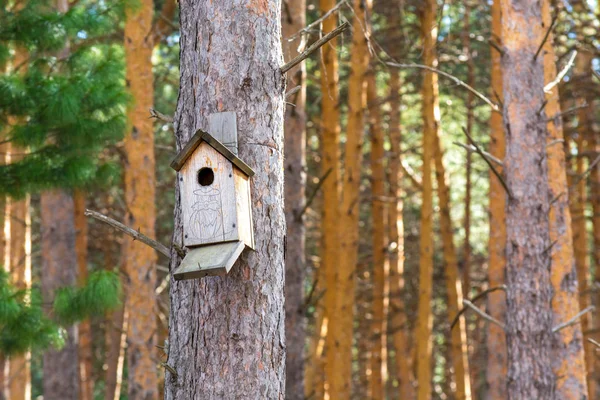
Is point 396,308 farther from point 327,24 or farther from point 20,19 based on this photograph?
point 20,19

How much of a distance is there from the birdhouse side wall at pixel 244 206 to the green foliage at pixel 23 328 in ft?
12.9

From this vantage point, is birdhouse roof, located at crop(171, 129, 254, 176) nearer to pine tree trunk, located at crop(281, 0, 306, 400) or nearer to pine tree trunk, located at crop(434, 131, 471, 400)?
pine tree trunk, located at crop(281, 0, 306, 400)

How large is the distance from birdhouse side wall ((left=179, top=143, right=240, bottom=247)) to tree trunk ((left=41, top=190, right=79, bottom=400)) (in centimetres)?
722

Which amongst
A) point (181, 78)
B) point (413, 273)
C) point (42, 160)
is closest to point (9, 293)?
point (42, 160)

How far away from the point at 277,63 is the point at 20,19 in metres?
4.44

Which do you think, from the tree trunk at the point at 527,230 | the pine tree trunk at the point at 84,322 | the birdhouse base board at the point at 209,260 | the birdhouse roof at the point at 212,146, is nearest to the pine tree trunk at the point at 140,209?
the tree trunk at the point at 527,230

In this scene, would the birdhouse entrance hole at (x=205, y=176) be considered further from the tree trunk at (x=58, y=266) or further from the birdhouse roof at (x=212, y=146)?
the tree trunk at (x=58, y=266)

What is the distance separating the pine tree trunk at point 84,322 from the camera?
13.1 meters

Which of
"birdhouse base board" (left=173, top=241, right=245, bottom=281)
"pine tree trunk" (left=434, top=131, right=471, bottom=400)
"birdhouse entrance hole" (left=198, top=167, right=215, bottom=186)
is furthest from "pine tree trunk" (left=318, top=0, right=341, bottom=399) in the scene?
"birdhouse base board" (left=173, top=241, right=245, bottom=281)

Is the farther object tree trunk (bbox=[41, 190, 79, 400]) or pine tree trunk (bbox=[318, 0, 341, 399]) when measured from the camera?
tree trunk (bbox=[41, 190, 79, 400])

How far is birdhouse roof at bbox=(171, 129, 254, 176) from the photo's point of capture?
321cm

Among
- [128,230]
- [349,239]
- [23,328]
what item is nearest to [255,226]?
[128,230]

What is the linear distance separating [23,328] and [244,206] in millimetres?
4083

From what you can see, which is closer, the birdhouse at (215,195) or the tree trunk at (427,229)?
the birdhouse at (215,195)
